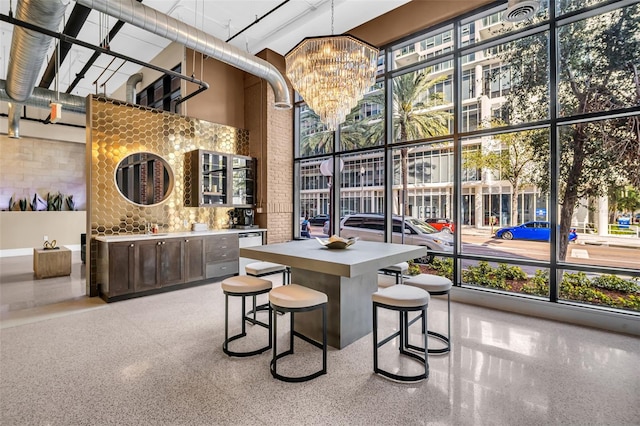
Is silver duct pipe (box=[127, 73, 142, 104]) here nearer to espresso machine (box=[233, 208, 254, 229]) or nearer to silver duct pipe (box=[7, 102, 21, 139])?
silver duct pipe (box=[7, 102, 21, 139])

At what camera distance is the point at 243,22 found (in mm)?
5602

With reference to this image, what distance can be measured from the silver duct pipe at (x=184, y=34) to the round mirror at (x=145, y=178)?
2244mm

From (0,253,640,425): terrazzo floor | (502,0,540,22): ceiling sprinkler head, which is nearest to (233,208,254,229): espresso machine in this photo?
(0,253,640,425): terrazzo floor

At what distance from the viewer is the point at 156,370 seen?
109 inches

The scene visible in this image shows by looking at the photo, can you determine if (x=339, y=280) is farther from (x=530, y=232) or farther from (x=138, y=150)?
(x=138, y=150)

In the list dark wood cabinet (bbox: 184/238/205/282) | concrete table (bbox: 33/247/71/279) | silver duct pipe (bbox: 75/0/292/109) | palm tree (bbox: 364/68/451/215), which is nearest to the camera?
silver duct pipe (bbox: 75/0/292/109)

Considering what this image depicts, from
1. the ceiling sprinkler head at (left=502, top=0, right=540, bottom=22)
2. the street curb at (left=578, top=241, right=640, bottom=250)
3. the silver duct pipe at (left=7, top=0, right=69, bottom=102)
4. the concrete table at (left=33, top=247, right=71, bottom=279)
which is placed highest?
the silver duct pipe at (left=7, top=0, right=69, bottom=102)

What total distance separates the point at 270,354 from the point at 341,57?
10.0ft

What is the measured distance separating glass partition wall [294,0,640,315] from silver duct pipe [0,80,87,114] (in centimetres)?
607

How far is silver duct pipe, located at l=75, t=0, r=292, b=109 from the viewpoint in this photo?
355 cm

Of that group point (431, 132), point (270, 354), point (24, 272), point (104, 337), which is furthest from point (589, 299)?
point (24, 272)

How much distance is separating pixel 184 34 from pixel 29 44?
206cm

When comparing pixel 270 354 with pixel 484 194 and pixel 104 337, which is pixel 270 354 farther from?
pixel 484 194

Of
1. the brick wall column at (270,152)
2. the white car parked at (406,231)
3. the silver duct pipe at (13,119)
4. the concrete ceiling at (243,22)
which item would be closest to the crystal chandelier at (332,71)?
the concrete ceiling at (243,22)
